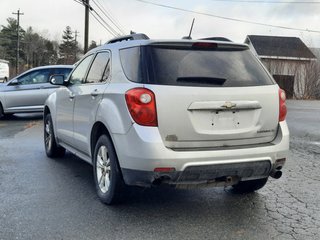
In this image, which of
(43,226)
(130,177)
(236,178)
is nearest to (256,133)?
(236,178)

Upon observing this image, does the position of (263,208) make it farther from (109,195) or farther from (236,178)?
(109,195)

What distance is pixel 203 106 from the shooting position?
4.04 meters

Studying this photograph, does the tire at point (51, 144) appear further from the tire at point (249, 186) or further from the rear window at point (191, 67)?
the tire at point (249, 186)

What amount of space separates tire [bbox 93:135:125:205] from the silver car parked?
8507 millimetres

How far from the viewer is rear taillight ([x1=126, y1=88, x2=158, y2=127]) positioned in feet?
13.0

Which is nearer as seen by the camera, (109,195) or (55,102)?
(109,195)

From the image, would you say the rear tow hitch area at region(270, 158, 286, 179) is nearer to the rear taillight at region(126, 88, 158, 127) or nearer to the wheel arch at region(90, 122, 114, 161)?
the rear taillight at region(126, 88, 158, 127)

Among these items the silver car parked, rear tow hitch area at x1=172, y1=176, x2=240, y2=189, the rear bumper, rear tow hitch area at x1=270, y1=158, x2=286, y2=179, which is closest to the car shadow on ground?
the silver car parked

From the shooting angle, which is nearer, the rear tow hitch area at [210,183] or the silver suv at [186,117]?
the silver suv at [186,117]

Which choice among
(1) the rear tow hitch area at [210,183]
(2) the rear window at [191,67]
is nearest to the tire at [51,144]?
Result: (2) the rear window at [191,67]

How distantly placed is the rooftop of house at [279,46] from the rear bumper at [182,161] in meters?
33.3

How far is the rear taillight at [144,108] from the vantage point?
3947 millimetres

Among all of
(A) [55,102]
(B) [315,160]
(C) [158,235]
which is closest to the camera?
(C) [158,235]

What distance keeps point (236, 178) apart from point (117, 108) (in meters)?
1.40
